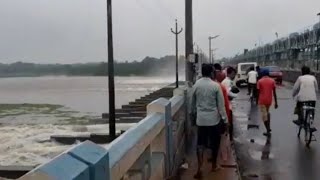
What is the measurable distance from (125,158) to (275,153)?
779 centimetres

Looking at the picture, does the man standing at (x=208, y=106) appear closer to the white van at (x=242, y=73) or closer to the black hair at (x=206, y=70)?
the black hair at (x=206, y=70)

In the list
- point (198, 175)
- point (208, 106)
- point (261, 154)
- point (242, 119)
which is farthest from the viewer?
point (242, 119)

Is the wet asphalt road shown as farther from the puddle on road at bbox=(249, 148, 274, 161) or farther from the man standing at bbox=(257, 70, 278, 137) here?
the man standing at bbox=(257, 70, 278, 137)

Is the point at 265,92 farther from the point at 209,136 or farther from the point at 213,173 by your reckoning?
the point at 209,136

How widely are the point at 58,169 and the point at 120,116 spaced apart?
1110 inches

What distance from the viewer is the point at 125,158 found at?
4207 millimetres

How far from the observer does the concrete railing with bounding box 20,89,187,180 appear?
2.63 metres

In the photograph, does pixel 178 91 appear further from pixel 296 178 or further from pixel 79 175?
pixel 79 175

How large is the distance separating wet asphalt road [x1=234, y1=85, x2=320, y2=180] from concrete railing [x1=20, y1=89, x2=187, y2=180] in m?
1.85

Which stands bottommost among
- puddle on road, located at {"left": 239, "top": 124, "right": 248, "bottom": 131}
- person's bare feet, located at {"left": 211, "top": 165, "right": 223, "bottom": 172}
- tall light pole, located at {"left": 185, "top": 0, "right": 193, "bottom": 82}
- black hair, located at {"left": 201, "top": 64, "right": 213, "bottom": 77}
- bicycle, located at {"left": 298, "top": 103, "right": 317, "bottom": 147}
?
puddle on road, located at {"left": 239, "top": 124, "right": 248, "bottom": 131}

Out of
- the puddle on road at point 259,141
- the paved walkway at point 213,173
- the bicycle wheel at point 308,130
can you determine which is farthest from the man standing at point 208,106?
the bicycle wheel at point 308,130

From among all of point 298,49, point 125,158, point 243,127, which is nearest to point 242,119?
point 243,127

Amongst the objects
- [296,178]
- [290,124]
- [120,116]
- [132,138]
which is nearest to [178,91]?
[296,178]

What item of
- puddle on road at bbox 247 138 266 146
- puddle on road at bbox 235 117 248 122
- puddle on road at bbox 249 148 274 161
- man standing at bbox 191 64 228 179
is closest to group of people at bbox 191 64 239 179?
man standing at bbox 191 64 228 179
